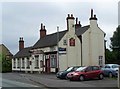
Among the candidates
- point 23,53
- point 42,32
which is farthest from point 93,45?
point 23,53

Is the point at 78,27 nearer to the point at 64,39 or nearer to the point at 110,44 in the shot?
the point at 64,39

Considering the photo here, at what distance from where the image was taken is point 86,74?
33219mm

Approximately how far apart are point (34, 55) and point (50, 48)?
6.28 meters

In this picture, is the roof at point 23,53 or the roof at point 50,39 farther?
the roof at point 23,53

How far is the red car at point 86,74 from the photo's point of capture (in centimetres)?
3281

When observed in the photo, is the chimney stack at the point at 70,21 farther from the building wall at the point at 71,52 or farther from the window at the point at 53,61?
the window at the point at 53,61

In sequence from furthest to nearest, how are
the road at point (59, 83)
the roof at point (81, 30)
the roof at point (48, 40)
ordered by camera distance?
the roof at point (48, 40) < the roof at point (81, 30) < the road at point (59, 83)

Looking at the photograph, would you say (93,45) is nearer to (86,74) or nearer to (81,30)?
(81,30)

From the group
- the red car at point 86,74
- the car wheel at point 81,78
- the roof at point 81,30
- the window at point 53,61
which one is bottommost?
the car wheel at point 81,78

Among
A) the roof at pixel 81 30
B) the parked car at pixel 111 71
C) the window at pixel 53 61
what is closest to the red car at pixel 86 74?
the parked car at pixel 111 71

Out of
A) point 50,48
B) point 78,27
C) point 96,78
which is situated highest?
point 78,27

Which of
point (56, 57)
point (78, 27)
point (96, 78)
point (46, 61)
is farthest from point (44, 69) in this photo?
point (96, 78)

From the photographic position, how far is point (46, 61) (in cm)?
5147

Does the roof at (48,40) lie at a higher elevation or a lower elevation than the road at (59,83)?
higher
